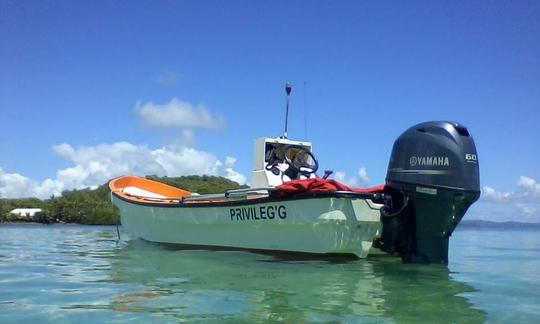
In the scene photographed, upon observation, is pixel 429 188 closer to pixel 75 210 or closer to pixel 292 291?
pixel 292 291

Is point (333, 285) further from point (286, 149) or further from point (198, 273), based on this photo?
point (286, 149)

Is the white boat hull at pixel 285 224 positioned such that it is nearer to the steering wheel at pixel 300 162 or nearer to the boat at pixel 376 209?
the boat at pixel 376 209

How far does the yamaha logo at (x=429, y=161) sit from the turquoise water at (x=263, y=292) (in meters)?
1.48

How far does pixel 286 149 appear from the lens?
11.6 metres

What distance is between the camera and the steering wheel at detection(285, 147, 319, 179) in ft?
37.0

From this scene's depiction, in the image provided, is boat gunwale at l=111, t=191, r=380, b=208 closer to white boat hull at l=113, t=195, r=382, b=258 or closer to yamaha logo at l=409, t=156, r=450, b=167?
white boat hull at l=113, t=195, r=382, b=258

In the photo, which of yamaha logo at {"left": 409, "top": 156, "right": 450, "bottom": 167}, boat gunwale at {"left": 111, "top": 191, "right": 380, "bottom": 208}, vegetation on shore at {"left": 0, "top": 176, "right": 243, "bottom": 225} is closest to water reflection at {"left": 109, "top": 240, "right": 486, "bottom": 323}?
boat gunwale at {"left": 111, "top": 191, "right": 380, "bottom": 208}

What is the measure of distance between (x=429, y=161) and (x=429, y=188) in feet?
1.26

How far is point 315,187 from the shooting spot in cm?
822

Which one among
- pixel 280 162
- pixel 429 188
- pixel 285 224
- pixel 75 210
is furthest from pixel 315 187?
pixel 75 210

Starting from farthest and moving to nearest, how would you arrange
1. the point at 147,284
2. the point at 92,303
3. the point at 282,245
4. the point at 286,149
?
1. the point at 286,149
2. the point at 282,245
3. the point at 147,284
4. the point at 92,303

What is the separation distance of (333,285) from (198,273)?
195 centimetres

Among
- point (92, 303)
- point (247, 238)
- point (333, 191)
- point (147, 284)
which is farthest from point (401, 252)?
point (92, 303)

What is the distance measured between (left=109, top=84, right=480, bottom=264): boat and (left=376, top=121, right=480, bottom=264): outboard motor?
13 mm
